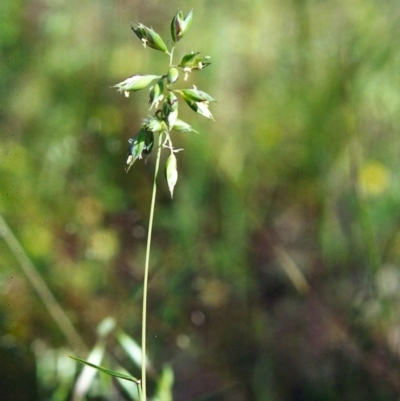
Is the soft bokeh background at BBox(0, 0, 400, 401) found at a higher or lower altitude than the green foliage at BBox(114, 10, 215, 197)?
lower

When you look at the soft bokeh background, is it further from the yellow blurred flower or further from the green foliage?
the green foliage

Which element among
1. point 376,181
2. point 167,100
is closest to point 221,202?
point 376,181

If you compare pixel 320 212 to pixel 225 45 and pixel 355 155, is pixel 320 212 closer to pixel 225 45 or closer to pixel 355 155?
pixel 355 155

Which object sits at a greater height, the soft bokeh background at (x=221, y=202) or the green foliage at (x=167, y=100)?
the green foliage at (x=167, y=100)

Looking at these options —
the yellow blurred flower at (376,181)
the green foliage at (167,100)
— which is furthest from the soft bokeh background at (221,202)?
the green foliage at (167,100)

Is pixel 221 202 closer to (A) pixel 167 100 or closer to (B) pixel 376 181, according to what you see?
(B) pixel 376 181

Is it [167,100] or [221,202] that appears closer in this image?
[167,100]

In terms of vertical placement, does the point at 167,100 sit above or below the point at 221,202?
above

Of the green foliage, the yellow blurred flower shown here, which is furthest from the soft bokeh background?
the green foliage

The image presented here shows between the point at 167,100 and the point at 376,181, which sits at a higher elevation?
the point at 167,100

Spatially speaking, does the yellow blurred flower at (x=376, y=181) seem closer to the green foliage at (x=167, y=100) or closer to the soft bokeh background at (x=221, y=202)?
the soft bokeh background at (x=221, y=202)
